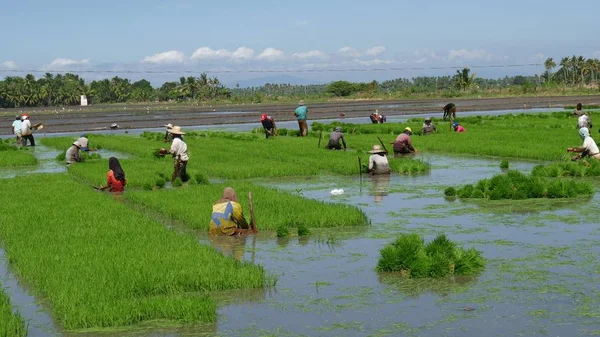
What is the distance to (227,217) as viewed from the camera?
12383mm

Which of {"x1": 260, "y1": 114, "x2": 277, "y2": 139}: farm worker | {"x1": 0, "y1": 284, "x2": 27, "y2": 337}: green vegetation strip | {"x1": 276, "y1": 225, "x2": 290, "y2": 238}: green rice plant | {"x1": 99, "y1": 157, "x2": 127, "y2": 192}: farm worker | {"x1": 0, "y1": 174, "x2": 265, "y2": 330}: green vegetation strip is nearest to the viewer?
{"x1": 0, "y1": 284, "x2": 27, "y2": 337}: green vegetation strip

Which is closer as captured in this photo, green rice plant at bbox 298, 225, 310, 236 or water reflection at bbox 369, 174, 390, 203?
green rice plant at bbox 298, 225, 310, 236

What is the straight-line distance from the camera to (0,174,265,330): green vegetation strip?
26.7ft

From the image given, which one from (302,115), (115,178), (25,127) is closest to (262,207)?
(115,178)

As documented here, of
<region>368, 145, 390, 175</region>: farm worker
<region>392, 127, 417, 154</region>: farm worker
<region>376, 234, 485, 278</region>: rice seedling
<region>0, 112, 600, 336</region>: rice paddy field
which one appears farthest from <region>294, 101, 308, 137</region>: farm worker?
<region>376, 234, 485, 278</region>: rice seedling

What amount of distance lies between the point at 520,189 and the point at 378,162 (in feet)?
16.2

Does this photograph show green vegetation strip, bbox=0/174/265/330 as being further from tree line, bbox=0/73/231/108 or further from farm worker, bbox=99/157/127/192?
tree line, bbox=0/73/231/108

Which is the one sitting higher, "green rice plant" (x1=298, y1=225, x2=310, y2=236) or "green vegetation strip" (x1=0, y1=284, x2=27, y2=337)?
"green vegetation strip" (x1=0, y1=284, x2=27, y2=337)

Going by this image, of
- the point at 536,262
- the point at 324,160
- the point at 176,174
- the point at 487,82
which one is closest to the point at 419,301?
the point at 536,262

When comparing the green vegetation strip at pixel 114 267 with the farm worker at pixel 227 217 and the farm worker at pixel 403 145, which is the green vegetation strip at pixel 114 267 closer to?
the farm worker at pixel 227 217

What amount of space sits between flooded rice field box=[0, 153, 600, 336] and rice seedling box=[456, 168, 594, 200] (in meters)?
0.46

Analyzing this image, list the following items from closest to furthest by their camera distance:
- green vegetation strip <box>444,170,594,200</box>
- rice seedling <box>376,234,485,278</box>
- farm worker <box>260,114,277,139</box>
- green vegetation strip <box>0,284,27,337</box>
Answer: green vegetation strip <box>0,284,27,337</box> → rice seedling <box>376,234,485,278</box> → green vegetation strip <box>444,170,594,200</box> → farm worker <box>260,114,277,139</box>

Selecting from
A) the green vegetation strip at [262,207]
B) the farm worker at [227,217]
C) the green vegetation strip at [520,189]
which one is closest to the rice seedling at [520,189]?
the green vegetation strip at [520,189]

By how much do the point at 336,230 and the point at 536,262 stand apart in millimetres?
3546
